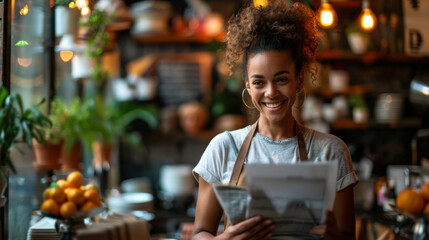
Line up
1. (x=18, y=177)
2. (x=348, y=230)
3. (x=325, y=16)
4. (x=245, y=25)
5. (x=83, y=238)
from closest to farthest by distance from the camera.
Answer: (x=83, y=238) < (x=348, y=230) < (x=245, y=25) < (x=18, y=177) < (x=325, y=16)

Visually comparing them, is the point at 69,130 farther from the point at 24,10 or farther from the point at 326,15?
the point at 326,15

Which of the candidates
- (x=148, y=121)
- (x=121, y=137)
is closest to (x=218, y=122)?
(x=148, y=121)

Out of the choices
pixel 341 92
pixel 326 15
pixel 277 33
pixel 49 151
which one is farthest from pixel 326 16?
pixel 49 151

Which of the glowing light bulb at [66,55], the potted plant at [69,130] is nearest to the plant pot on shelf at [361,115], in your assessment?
the potted plant at [69,130]

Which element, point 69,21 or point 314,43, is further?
point 69,21

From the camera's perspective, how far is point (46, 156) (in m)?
2.20

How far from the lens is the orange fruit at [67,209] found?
159 centimetres

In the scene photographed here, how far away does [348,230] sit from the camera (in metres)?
1.32

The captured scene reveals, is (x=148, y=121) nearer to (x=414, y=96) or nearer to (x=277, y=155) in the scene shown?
(x=414, y=96)

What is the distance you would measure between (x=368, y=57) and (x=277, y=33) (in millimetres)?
3188

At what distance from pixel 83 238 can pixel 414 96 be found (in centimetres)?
258

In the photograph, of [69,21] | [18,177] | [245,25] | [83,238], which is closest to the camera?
[83,238]

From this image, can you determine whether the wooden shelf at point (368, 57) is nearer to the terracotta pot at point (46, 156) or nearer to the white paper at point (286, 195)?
the terracotta pot at point (46, 156)

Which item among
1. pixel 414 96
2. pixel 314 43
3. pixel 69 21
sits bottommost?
pixel 414 96
